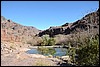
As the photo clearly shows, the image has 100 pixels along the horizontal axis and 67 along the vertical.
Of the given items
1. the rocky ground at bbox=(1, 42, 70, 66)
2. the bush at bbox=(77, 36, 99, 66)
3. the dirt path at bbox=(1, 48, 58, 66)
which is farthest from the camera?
the rocky ground at bbox=(1, 42, 70, 66)

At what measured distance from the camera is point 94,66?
14.9 metres

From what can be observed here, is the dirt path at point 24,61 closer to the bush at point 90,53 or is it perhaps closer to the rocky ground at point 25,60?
the rocky ground at point 25,60

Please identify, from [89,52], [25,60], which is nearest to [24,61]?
[25,60]

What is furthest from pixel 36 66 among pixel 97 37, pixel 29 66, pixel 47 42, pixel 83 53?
pixel 47 42

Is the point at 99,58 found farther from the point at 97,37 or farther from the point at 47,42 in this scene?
the point at 47,42

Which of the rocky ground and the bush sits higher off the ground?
the bush

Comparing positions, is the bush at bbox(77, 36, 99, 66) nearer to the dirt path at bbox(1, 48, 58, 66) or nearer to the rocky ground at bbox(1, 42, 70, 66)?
the rocky ground at bbox(1, 42, 70, 66)

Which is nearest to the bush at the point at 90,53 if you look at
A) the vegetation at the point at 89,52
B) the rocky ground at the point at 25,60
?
the vegetation at the point at 89,52

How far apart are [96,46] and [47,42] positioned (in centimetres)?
6175

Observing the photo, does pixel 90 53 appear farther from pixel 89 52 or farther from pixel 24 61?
pixel 24 61

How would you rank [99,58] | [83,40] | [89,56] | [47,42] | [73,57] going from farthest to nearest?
[47,42] → [73,57] → [83,40] → [89,56] → [99,58]

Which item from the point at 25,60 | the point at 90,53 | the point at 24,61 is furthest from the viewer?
the point at 25,60

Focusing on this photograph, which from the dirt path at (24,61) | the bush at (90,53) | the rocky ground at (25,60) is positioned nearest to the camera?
the bush at (90,53)

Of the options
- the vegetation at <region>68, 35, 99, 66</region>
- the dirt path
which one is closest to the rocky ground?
the dirt path
